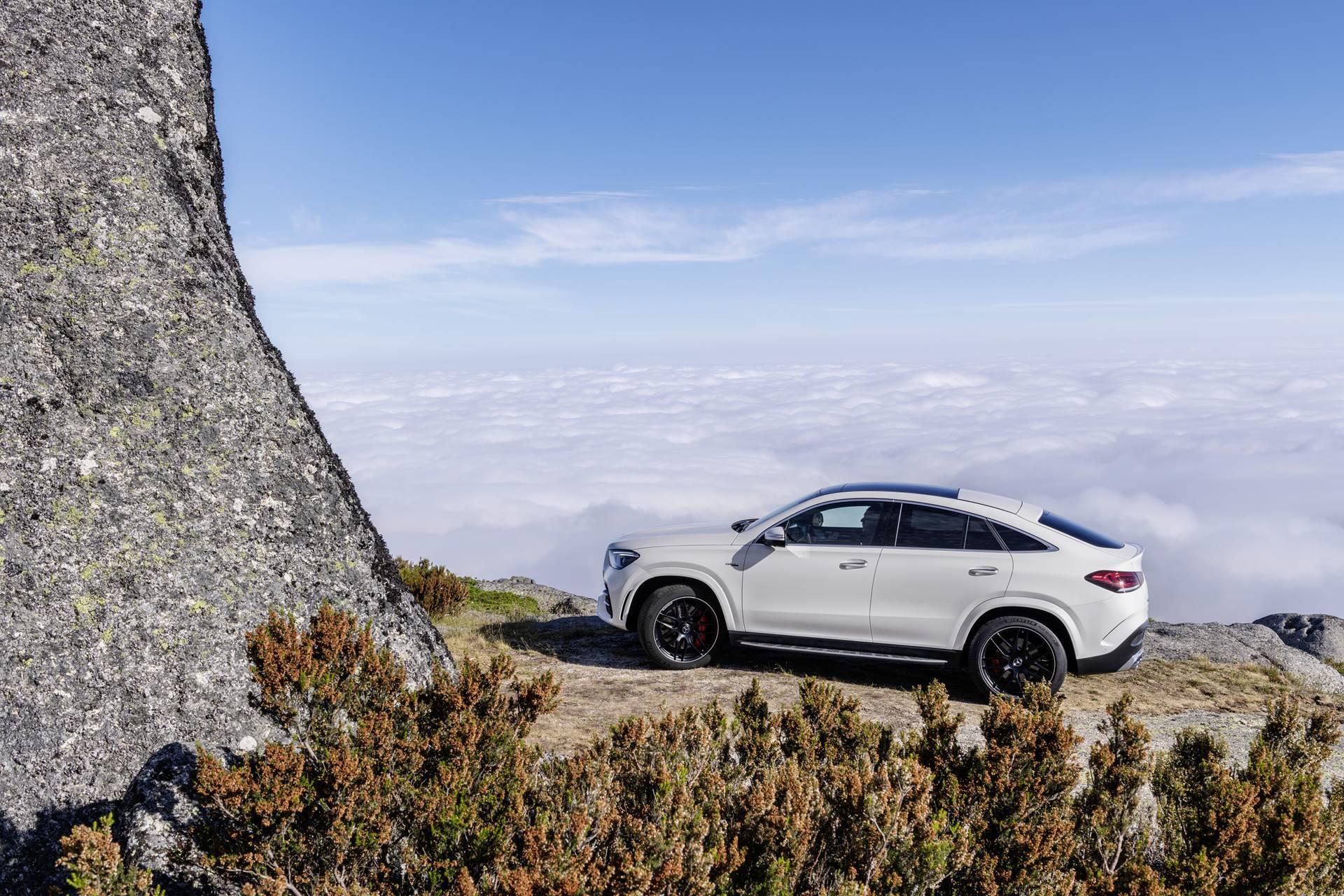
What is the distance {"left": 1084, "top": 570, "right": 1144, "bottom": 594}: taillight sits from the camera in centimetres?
716

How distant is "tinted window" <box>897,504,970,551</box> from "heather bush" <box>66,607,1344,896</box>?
11.9 ft

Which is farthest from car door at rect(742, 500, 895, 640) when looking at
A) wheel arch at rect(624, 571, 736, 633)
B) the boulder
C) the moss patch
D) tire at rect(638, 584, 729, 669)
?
the moss patch

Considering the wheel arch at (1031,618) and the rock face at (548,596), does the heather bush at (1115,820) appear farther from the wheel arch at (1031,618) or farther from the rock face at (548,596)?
the rock face at (548,596)

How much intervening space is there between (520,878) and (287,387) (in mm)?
3904

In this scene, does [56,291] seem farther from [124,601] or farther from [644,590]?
[644,590]

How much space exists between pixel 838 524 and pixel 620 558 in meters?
2.16

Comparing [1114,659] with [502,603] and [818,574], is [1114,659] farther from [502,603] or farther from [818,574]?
[502,603]

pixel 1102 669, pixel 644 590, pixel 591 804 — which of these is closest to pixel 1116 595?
pixel 1102 669

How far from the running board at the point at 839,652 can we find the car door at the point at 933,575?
12 cm

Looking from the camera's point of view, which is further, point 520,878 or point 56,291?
point 56,291

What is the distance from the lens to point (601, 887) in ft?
8.32

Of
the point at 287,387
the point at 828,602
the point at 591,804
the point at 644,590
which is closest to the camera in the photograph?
the point at 591,804

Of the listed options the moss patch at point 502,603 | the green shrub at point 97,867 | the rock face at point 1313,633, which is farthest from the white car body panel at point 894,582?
the rock face at point 1313,633

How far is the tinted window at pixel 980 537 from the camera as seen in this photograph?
754 centimetres
